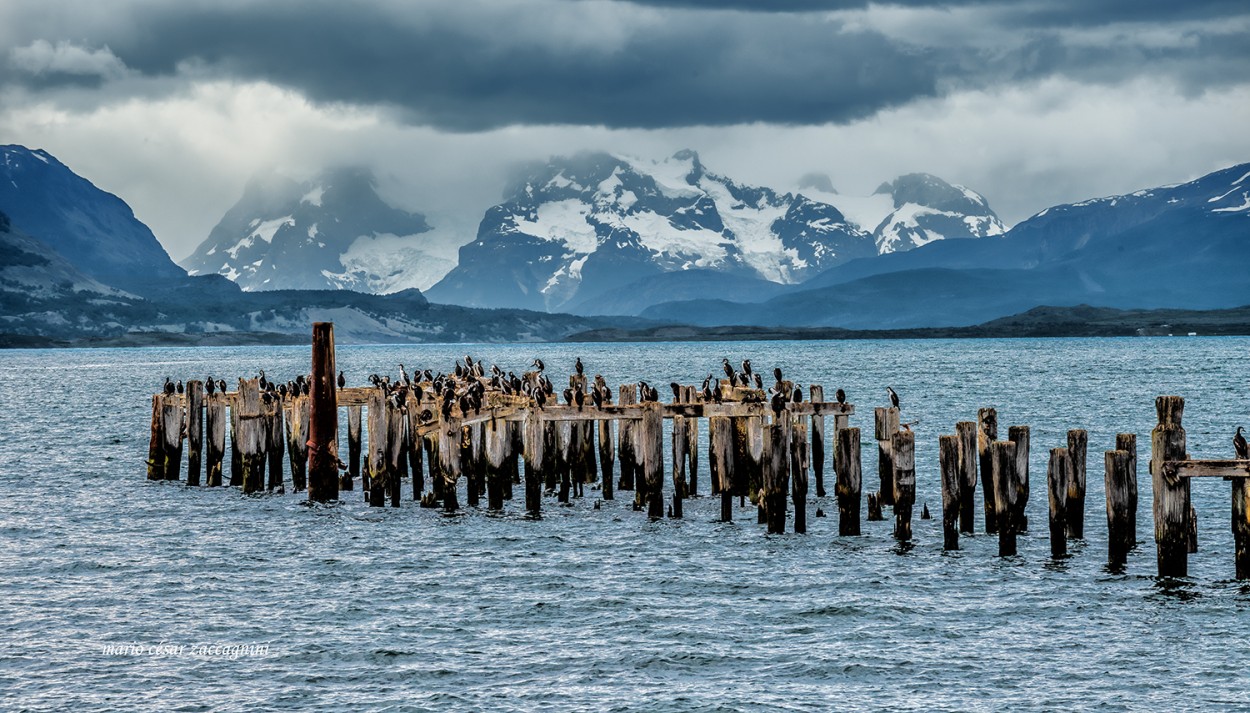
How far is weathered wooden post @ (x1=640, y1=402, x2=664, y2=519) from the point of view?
102ft

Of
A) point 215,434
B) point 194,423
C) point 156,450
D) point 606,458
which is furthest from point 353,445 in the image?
point 606,458

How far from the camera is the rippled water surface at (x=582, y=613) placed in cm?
1994

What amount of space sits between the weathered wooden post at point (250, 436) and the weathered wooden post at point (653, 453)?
425 inches

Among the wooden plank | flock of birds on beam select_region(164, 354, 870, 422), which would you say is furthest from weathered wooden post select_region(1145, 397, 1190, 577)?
flock of birds on beam select_region(164, 354, 870, 422)

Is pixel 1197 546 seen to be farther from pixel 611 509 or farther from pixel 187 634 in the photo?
pixel 187 634

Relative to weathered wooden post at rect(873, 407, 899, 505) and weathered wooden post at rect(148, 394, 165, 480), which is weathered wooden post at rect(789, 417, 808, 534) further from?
weathered wooden post at rect(148, 394, 165, 480)

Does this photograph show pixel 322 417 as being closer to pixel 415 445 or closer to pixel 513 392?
pixel 415 445

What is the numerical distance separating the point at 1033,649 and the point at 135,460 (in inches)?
1593

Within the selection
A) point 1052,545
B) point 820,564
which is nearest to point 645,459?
point 820,564

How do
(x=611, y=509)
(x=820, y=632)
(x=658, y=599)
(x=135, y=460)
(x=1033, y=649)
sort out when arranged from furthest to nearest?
(x=135, y=460) < (x=611, y=509) < (x=658, y=599) < (x=820, y=632) < (x=1033, y=649)

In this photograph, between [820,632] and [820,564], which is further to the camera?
[820,564]

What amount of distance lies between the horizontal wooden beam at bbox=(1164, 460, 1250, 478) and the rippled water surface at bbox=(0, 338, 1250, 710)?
2.34m

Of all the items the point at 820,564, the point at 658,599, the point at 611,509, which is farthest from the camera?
the point at 611,509

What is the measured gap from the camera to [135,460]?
53.9 meters
